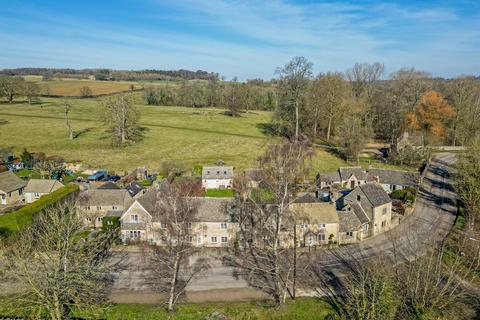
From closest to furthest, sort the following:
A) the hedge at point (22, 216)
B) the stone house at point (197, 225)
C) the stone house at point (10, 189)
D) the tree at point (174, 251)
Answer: the tree at point (174, 251) < the hedge at point (22, 216) < the stone house at point (197, 225) < the stone house at point (10, 189)

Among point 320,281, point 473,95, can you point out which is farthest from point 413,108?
point 320,281

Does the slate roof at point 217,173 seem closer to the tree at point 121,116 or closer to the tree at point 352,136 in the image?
the tree at point 352,136

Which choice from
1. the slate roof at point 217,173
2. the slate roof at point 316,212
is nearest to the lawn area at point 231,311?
the slate roof at point 316,212

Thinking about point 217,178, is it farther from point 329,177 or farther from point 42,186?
point 42,186

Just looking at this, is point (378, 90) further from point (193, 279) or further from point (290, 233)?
point (193, 279)

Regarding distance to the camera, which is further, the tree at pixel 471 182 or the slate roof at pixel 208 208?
the tree at pixel 471 182

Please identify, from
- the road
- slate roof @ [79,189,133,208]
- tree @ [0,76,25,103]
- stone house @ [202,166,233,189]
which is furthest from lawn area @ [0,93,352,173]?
the road

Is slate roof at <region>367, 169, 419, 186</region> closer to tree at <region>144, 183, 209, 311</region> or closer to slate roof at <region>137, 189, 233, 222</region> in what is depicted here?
slate roof at <region>137, 189, 233, 222</region>
